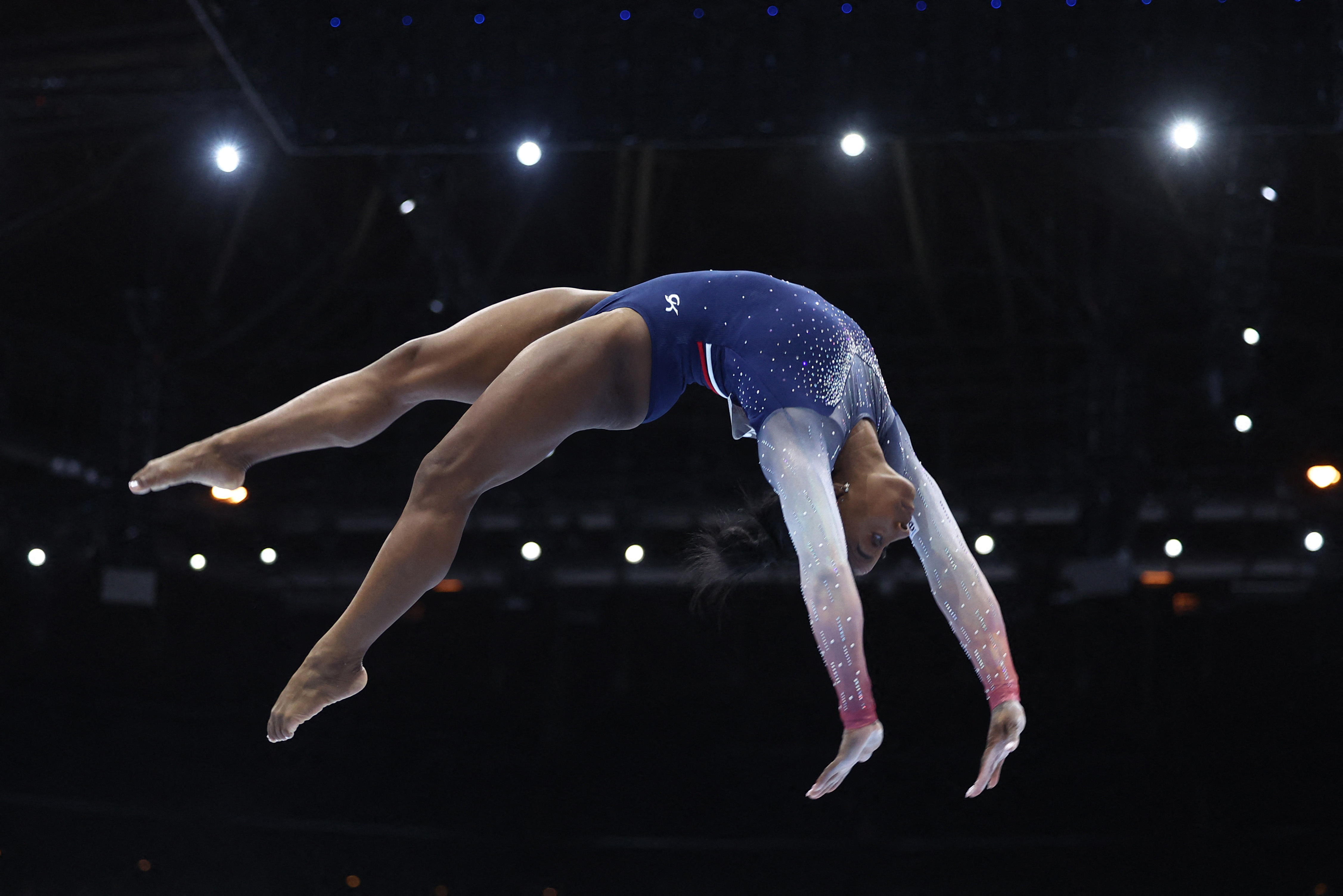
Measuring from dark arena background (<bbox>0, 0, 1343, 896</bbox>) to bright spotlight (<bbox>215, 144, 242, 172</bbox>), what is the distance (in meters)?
0.04

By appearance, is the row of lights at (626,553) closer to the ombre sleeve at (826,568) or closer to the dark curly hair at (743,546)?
the dark curly hair at (743,546)

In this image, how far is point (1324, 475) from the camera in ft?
23.5

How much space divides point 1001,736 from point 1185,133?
211 cm

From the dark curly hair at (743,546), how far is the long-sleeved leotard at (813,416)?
0.84 feet

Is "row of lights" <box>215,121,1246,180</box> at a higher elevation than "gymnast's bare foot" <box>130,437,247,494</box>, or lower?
higher

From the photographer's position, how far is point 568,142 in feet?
13.0

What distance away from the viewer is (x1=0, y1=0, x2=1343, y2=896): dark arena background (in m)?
3.83

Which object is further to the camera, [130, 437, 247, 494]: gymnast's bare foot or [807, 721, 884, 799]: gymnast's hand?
[130, 437, 247, 494]: gymnast's bare foot

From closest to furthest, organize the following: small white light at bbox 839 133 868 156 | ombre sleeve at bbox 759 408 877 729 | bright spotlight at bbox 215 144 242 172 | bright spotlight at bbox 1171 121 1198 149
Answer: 1. ombre sleeve at bbox 759 408 877 729
2. bright spotlight at bbox 1171 121 1198 149
3. small white light at bbox 839 133 868 156
4. bright spotlight at bbox 215 144 242 172

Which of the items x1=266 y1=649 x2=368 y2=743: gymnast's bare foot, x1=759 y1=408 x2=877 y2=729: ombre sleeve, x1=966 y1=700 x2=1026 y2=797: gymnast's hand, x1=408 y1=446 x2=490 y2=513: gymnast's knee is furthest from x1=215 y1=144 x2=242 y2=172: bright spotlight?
x1=966 y1=700 x2=1026 y2=797: gymnast's hand

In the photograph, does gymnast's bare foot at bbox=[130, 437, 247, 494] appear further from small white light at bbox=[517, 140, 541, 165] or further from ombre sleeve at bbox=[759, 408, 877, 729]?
small white light at bbox=[517, 140, 541, 165]

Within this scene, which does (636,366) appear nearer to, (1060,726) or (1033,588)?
(1033,588)

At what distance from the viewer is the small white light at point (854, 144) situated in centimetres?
394

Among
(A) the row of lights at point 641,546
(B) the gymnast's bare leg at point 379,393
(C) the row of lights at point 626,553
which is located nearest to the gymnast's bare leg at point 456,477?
(B) the gymnast's bare leg at point 379,393
